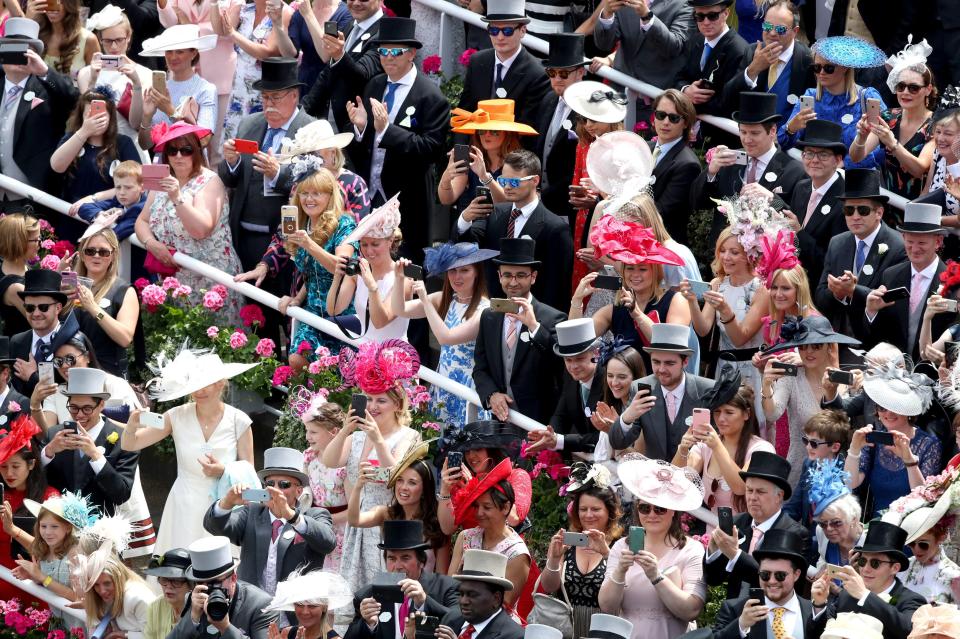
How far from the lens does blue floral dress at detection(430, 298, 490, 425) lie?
44.3 ft

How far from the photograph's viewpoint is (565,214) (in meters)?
15.2

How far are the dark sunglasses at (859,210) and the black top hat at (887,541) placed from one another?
2.79 metres

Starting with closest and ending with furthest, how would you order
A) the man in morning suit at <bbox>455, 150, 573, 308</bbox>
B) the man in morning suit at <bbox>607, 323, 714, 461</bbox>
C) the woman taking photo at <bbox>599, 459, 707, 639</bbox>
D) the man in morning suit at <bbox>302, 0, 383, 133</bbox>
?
the woman taking photo at <bbox>599, 459, 707, 639</bbox>, the man in morning suit at <bbox>607, 323, 714, 461</bbox>, the man in morning suit at <bbox>455, 150, 573, 308</bbox>, the man in morning suit at <bbox>302, 0, 383, 133</bbox>

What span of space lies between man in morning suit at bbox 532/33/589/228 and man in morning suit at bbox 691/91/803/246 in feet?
3.98

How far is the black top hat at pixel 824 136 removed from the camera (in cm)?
1363

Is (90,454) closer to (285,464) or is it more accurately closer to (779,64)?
(285,464)

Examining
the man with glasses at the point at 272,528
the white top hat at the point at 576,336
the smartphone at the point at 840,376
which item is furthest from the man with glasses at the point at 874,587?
the man with glasses at the point at 272,528

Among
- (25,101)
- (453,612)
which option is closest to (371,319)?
(453,612)

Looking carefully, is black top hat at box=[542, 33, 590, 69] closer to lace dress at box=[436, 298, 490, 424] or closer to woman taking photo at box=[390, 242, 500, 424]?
woman taking photo at box=[390, 242, 500, 424]

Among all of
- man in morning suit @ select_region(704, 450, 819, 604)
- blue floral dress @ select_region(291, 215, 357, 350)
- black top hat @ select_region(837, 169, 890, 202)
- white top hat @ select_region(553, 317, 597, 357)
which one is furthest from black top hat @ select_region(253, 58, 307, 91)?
man in morning suit @ select_region(704, 450, 819, 604)

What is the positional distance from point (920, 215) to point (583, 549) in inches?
116

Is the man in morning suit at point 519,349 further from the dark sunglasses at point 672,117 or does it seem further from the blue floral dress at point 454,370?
the dark sunglasses at point 672,117

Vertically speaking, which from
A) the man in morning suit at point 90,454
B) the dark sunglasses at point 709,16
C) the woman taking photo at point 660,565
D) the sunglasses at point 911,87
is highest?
the dark sunglasses at point 709,16

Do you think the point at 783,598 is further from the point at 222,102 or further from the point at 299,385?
the point at 222,102
